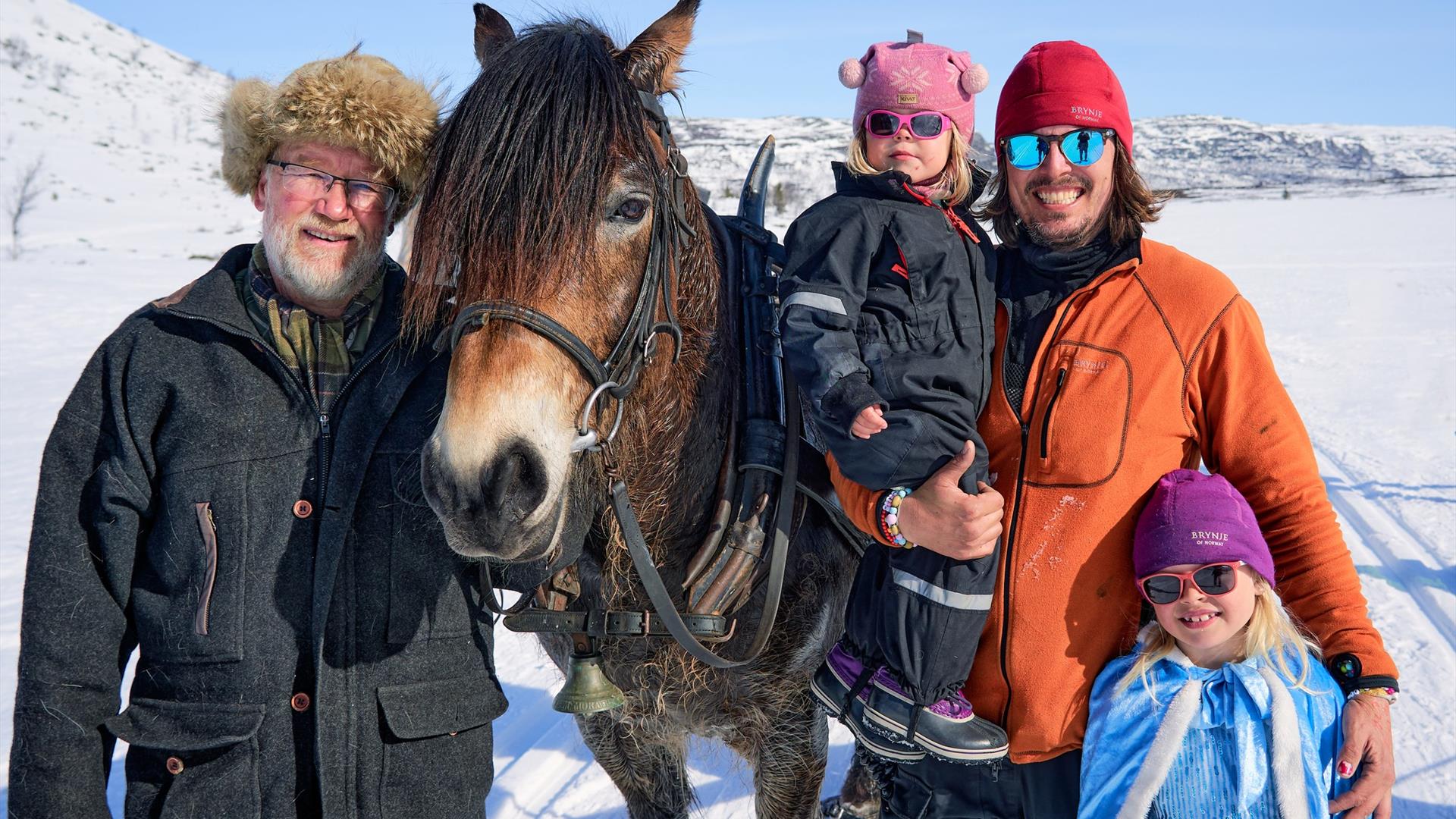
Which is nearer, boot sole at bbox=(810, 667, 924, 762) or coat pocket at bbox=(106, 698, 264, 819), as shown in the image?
coat pocket at bbox=(106, 698, 264, 819)

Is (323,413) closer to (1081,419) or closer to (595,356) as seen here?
(595,356)

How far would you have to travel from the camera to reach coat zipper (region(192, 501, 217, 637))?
1.73 m

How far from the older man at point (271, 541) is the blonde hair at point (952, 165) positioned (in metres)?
0.99

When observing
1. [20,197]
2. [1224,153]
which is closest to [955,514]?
[20,197]

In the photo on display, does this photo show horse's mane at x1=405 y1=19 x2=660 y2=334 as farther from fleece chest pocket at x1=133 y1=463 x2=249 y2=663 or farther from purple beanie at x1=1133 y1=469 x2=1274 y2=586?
purple beanie at x1=1133 y1=469 x2=1274 y2=586

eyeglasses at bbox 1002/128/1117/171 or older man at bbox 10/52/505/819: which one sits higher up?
eyeglasses at bbox 1002/128/1117/171

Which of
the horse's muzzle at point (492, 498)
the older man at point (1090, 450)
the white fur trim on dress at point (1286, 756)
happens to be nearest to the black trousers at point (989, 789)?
the older man at point (1090, 450)

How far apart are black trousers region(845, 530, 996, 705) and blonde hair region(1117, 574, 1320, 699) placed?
0.32 m

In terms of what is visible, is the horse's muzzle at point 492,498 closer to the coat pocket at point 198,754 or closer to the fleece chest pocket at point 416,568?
the fleece chest pocket at point 416,568

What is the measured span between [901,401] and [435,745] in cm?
121

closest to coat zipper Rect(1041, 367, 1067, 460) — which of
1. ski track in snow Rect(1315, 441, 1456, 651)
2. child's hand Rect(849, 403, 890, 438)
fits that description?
child's hand Rect(849, 403, 890, 438)

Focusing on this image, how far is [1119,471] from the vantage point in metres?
1.75

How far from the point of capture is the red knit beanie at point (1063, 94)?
1867mm

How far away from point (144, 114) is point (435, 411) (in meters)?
55.9
